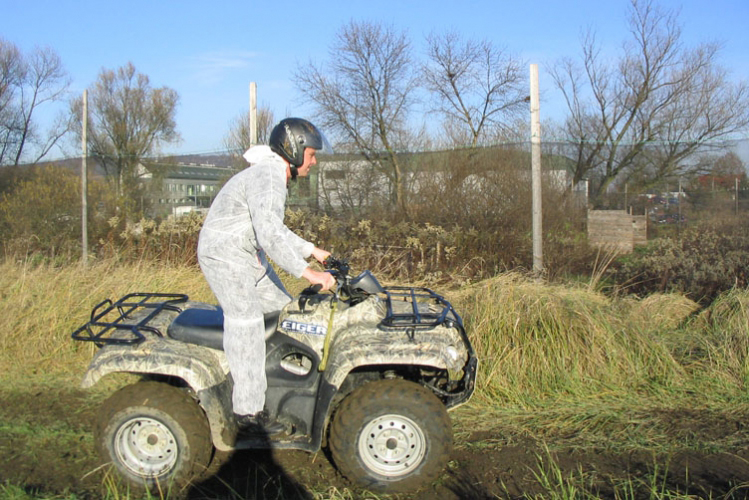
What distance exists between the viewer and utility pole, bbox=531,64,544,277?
301 inches

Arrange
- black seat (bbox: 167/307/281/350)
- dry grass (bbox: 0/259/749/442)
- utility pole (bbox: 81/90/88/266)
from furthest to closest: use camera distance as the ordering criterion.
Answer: utility pole (bbox: 81/90/88/266) < dry grass (bbox: 0/259/749/442) < black seat (bbox: 167/307/281/350)

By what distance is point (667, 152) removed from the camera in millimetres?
12641

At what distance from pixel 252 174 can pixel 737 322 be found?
15.4 feet

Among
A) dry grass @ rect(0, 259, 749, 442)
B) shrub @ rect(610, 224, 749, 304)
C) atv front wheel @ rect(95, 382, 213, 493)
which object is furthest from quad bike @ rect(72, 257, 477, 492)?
shrub @ rect(610, 224, 749, 304)

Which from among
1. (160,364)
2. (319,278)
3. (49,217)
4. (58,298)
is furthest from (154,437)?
(49,217)

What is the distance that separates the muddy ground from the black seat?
2.72 ft

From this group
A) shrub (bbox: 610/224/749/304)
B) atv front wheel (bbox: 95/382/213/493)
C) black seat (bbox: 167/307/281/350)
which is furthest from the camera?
shrub (bbox: 610/224/749/304)

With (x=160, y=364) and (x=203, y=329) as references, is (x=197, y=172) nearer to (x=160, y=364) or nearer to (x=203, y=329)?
(x=203, y=329)

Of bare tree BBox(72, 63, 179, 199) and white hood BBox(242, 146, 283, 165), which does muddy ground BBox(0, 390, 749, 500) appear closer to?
white hood BBox(242, 146, 283, 165)

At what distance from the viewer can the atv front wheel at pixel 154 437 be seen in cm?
383

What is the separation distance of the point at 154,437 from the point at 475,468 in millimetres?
1999

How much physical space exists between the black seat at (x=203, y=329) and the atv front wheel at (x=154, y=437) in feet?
1.08

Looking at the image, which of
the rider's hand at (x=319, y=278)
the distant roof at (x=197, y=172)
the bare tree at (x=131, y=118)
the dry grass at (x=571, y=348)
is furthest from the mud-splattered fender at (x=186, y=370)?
the bare tree at (x=131, y=118)

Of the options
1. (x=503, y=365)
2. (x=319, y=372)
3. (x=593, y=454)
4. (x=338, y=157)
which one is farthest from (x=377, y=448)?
(x=338, y=157)
